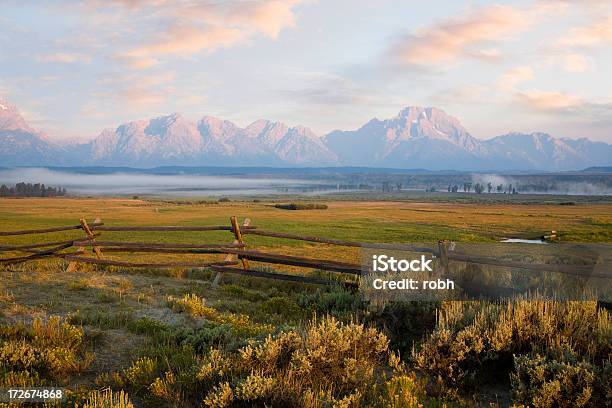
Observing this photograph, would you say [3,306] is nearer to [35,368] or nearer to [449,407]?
[35,368]

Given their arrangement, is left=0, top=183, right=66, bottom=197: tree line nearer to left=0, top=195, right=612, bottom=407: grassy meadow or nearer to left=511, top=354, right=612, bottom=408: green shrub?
left=0, top=195, right=612, bottom=407: grassy meadow

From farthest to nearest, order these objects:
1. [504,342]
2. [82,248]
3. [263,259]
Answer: [82,248], [263,259], [504,342]

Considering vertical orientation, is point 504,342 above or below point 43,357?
above

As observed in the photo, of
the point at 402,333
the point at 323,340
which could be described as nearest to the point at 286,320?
the point at 402,333

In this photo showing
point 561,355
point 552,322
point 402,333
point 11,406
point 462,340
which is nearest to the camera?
point 11,406

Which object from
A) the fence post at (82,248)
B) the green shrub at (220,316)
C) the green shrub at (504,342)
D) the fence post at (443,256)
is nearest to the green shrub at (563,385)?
the green shrub at (504,342)

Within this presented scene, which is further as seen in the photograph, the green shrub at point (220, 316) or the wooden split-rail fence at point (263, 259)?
the wooden split-rail fence at point (263, 259)

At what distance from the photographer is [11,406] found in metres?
4.70

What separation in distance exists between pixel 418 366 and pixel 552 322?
2107mm

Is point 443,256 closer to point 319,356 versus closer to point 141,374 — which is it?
point 319,356

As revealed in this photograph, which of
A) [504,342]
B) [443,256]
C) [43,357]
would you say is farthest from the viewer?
[443,256]

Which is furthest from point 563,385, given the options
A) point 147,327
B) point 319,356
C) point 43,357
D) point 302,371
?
point 43,357

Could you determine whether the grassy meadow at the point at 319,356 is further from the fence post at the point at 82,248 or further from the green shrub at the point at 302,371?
the fence post at the point at 82,248

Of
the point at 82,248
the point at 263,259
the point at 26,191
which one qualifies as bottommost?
the point at 26,191
